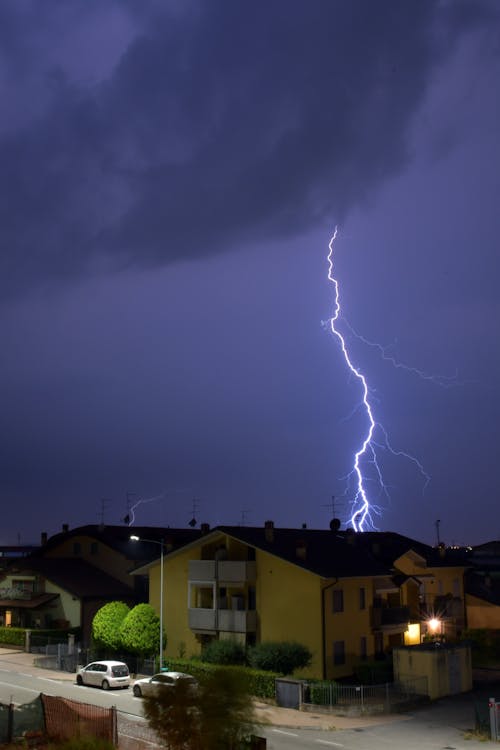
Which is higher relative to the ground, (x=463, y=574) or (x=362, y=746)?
(x=463, y=574)

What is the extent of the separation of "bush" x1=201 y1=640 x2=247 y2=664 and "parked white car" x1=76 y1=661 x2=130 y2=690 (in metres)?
4.22

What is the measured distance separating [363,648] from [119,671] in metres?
13.3

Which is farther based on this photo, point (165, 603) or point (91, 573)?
point (91, 573)

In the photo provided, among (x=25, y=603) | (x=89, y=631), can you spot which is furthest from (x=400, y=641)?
(x=25, y=603)

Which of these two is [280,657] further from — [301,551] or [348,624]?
[301,551]

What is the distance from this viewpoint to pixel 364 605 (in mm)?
45250

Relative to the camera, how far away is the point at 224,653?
4184cm

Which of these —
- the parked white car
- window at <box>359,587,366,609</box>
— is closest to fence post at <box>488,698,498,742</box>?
window at <box>359,587,366,609</box>

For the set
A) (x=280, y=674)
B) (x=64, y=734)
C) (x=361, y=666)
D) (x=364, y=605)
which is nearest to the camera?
(x=64, y=734)

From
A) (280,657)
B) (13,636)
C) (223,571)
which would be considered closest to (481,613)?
(223,571)

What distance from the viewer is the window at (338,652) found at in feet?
139

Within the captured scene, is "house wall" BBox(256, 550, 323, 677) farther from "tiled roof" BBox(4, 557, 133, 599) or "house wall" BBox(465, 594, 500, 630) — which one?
"tiled roof" BBox(4, 557, 133, 599)

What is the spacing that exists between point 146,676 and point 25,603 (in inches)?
851

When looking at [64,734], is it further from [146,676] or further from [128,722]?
[146,676]
